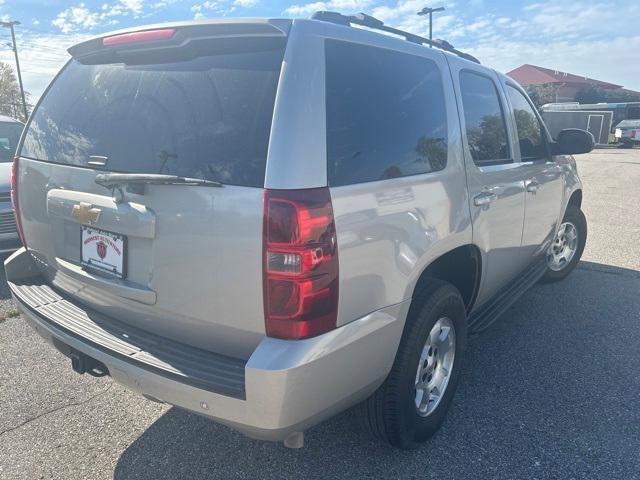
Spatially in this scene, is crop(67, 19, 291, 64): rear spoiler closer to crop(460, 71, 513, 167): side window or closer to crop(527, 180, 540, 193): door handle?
crop(460, 71, 513, 167): side window

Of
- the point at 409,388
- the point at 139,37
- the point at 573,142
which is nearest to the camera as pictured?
the point at 139,37

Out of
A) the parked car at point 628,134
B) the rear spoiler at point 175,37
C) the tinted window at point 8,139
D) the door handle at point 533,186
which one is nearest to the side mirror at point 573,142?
the door handle at point 533,186

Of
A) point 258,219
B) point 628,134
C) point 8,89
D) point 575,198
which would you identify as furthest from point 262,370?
point 8,89

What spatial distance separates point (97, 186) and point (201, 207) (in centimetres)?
65

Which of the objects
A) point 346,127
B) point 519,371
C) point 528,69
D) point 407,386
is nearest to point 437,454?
point 407,386

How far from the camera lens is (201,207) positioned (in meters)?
1.94

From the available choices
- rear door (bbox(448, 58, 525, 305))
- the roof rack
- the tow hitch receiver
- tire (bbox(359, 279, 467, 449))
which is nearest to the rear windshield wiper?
the tow hitch receiver

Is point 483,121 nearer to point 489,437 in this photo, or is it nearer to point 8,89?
point 489,437

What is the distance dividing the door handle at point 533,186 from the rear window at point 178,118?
2.44 metres

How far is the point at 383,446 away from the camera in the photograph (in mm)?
2678

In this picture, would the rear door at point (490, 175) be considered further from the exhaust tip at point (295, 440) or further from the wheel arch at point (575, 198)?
the wheel arch at point (575, 198)

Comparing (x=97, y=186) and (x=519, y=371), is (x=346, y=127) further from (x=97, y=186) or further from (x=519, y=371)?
(x=519, y=371)

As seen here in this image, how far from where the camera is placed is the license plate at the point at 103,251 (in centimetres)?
224

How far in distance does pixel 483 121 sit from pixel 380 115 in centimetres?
124
